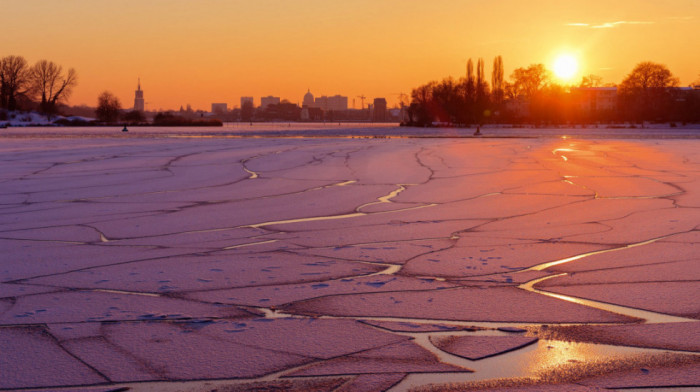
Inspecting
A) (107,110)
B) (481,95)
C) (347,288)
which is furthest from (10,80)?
(347,288)

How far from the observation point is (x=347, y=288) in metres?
5.23

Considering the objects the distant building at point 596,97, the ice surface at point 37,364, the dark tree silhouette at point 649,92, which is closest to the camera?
the ice surface at point 37,364

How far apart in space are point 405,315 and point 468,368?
980 millimetres

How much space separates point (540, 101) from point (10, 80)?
272ft

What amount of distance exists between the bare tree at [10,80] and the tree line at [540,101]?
6311 cm

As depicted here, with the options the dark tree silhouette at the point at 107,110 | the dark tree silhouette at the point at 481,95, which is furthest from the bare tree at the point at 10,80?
the dark tree silhouette at the point at 481,95

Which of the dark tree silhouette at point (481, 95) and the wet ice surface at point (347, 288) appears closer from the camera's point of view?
the wet ice surface at point (347, 288)

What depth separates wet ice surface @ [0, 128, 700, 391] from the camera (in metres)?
3.61

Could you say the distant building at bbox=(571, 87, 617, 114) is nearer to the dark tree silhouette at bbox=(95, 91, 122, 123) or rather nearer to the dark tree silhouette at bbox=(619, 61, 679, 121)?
the dark tree silhouette at bbox=(619, 61, 679, 121)

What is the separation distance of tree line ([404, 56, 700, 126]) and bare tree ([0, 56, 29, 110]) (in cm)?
6311

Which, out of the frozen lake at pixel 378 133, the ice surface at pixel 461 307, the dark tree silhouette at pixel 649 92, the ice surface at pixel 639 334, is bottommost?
the ice surface at pixel 639 334

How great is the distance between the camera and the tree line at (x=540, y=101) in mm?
99562

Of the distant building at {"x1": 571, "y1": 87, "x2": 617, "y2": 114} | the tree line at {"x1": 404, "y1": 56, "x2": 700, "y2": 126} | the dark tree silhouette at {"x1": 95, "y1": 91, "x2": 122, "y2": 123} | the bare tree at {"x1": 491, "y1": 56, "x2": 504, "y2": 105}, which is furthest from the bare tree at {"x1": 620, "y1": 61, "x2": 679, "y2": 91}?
the dark tree silhouette at {"x1": 95, "y1": 91, "x2": 122, "y2": 123}

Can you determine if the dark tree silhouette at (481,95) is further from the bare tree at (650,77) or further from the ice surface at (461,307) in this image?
the ice surface at (461,307)
